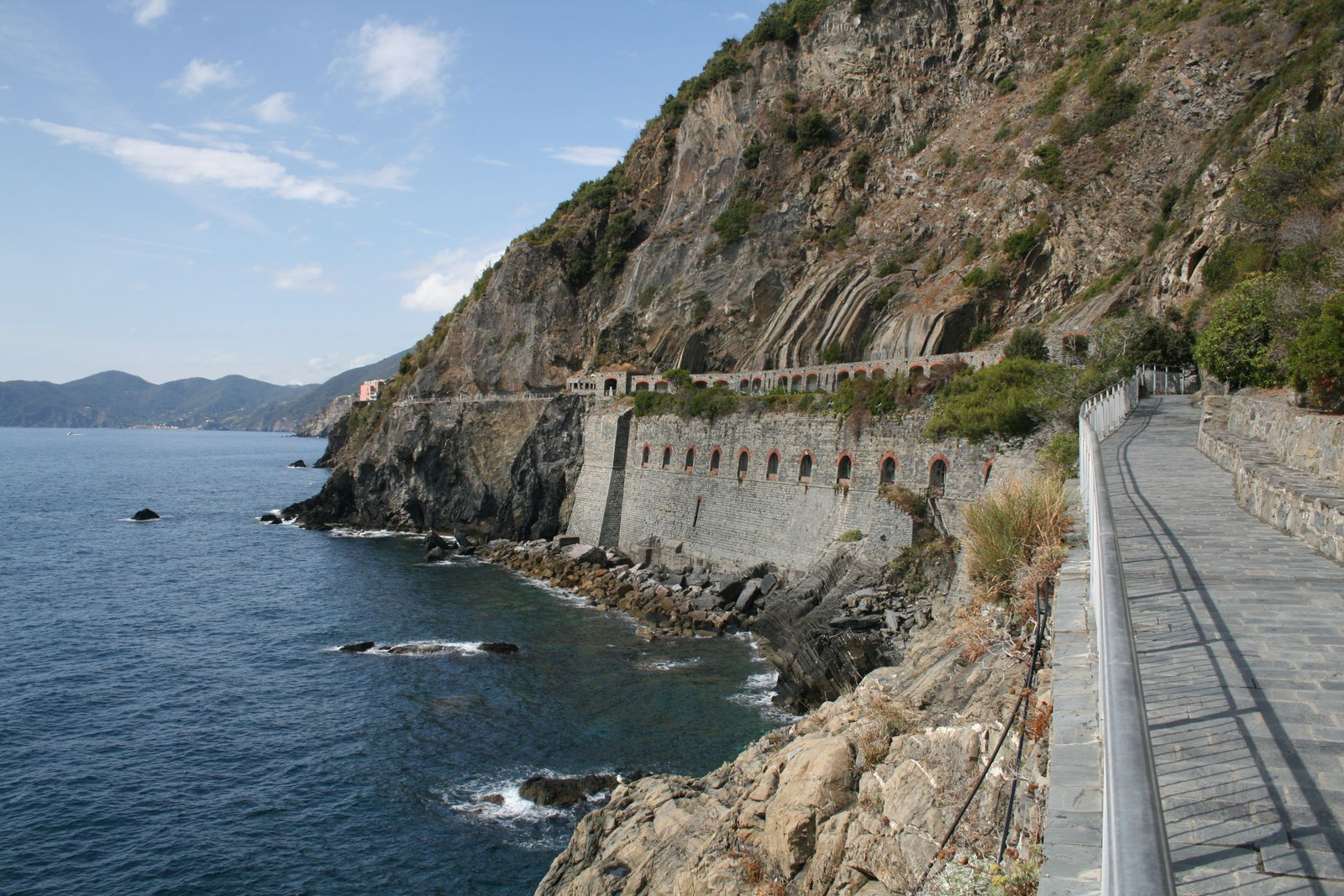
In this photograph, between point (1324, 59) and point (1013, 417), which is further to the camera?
point (1324, 59)

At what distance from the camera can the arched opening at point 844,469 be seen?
101 feet

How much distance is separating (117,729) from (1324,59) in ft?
156

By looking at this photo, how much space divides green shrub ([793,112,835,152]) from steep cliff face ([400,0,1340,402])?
5.5 inches

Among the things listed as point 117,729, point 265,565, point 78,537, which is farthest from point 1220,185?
point 78,537

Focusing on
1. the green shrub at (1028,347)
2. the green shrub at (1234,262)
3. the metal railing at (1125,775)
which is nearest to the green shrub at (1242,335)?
the green shrub at (1234,262)

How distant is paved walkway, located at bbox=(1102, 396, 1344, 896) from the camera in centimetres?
392

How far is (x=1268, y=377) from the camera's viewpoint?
20.1 metres

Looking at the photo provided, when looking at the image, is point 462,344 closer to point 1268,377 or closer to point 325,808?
point 325,808

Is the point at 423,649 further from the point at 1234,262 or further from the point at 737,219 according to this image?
the point at 737,219

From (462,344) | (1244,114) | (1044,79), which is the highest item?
(1044,79)

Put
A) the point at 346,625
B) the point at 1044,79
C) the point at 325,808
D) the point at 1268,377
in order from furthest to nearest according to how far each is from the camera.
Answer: the point at 1044,79 → the point at 346,625 → the point at 1268,377 → the point at 325,808

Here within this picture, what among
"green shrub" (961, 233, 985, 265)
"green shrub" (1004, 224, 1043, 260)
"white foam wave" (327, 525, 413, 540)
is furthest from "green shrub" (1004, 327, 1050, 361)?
"white foam wave" (327, 525, 413, 540)

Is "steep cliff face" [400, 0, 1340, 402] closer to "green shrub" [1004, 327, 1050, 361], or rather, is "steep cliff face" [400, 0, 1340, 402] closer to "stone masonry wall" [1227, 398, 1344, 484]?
"green shrub" [1004, 327, 1050, 361]

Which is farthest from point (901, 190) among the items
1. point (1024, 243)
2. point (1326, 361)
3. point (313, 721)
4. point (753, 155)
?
point (313, 721)
